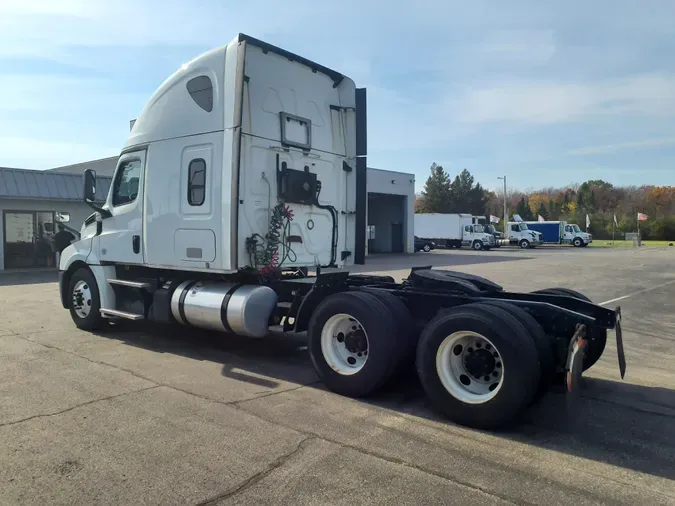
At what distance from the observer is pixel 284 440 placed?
14.8 ft

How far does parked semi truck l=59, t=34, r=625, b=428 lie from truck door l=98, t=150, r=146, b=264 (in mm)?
31

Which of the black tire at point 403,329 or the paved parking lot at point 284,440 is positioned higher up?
the black tire at point 403,329

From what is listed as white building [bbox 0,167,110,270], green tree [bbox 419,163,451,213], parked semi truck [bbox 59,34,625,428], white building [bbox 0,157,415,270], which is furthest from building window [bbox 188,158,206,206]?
green tree [bbox 419,163,451,213]

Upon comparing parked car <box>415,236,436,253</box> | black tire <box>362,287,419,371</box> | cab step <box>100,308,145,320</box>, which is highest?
parked car <box>415,236,436,253</box>

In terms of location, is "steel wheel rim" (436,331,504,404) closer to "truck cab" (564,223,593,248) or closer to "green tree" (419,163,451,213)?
"truck cab" (564,223,593,248)

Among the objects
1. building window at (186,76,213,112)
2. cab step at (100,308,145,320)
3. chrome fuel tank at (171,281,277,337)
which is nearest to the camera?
chrome fuel tank at (171,281,277,337)

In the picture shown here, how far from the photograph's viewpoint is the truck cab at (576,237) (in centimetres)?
5706

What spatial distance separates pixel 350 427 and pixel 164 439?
1.58 meters

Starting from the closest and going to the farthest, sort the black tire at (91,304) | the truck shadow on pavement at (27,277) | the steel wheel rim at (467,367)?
the steel wheel rim at (467,367) → the black tire at (91,304) → the truck shadow on pavement at (27,277)

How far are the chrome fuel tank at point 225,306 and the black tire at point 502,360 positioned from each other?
8.22 feet

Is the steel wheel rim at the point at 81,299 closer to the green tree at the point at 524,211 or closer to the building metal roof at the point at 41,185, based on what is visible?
the building metal roof at the point at 41,185

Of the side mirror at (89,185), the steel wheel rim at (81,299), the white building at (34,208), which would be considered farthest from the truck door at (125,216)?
the white building at (34,208)

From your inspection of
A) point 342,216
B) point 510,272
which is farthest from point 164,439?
point 510,272

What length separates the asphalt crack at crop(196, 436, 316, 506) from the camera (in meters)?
3.54
